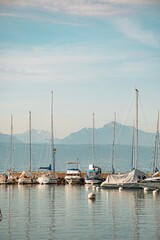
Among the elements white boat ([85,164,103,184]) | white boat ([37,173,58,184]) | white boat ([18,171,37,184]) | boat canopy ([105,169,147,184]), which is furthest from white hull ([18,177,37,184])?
boat canopy ([105,169,147,184])

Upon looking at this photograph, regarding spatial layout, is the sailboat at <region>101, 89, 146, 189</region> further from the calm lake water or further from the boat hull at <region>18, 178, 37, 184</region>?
the boat hull at <region>18, 178, 37, 184</region>

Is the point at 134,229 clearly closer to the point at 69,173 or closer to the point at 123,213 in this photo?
the point at 123,213

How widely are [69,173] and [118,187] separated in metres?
15.2

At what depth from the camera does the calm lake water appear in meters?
36.1

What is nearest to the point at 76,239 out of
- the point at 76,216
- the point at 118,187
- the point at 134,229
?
the point at 134,229

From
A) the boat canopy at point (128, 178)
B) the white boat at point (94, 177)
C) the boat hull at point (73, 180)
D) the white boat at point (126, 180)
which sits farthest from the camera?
the boat hull at point (73, 180)

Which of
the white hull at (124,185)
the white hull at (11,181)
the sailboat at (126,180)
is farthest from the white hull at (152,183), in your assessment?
the white hull at (11,181)

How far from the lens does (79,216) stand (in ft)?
148

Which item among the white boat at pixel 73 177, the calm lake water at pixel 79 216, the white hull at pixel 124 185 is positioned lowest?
the calm lake water at pixel 79 216

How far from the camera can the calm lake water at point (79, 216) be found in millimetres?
36062

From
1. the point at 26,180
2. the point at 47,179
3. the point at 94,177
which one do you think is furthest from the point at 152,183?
the point at 26,180

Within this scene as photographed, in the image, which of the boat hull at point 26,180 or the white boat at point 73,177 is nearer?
the white boat at point 73,177

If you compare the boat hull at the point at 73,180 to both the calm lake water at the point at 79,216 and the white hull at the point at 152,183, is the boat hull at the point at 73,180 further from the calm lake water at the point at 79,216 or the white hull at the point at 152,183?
the calm lake water at the point at 79,216

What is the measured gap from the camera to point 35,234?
117 feet
